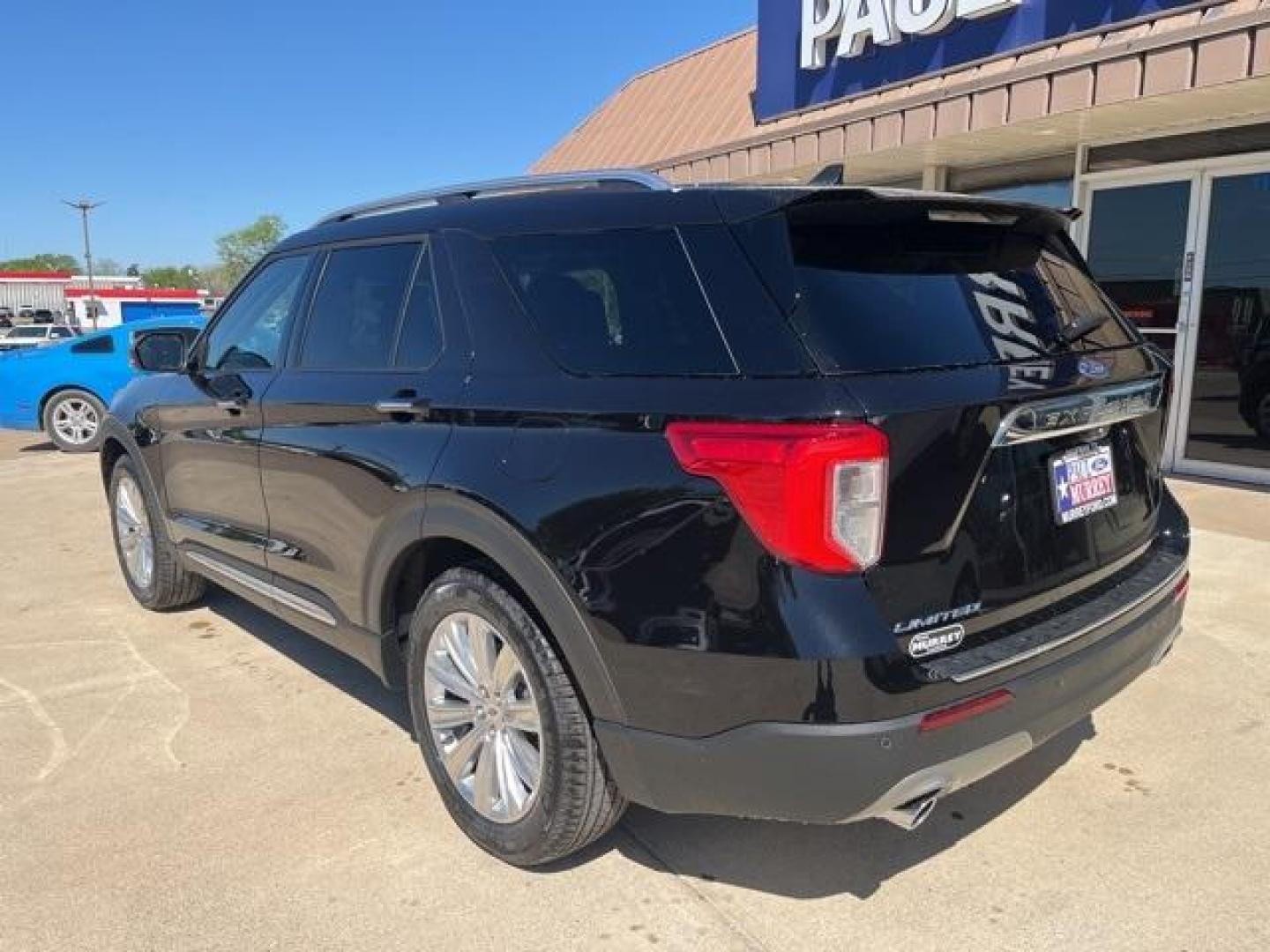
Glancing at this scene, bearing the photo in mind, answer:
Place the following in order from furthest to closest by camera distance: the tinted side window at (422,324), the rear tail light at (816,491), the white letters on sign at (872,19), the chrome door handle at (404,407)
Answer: the white letters on sign at (872,19)
the tinted side window at (422,324)
the chrome door handle at (404,407)
the rear tail light at (816,491)

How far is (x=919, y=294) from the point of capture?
239cm

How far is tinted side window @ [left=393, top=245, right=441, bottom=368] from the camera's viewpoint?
9.62 feet

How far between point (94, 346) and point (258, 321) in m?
8.84

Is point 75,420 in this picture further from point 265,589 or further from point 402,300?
point 402,300

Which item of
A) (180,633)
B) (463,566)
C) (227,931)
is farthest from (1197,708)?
(180,633)

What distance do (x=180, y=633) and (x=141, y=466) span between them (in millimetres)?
823

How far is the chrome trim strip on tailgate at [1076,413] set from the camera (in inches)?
88.0

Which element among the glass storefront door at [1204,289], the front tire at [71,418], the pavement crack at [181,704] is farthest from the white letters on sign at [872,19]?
the front tire at [71,418]

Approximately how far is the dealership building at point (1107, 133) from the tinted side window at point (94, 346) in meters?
7.24

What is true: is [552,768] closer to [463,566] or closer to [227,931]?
[463,566]

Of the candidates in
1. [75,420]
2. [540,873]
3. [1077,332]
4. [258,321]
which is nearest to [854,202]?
[1077,332]

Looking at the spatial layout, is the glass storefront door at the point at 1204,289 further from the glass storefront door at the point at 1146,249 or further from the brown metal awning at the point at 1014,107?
the brown metal awning at the point at 1014,107

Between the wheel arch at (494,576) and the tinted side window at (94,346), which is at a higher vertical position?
the tinted side window at (94,346)

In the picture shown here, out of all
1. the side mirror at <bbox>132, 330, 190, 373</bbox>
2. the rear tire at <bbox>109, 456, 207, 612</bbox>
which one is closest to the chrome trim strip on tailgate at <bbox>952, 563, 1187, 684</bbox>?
the side mirror at <bbox>132, 330, 190, 373</bbox>
